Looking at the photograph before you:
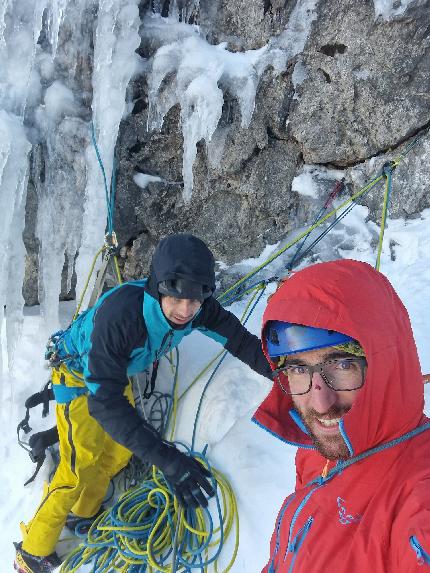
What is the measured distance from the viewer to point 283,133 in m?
3.61

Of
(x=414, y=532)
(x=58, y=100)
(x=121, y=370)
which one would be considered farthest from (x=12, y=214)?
(x=414, y=532)

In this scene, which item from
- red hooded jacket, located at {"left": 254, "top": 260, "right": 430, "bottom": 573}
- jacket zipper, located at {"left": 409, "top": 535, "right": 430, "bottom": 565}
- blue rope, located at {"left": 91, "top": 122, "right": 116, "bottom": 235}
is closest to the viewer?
jacket zipper, located at {"left": 409, "top": 535, "right": 430, "bottom": 565}

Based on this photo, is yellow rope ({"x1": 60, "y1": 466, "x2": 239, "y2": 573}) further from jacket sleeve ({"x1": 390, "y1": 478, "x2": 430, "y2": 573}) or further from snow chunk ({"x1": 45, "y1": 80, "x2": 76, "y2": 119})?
snow chunk ({"x1": 45, "y1": 80, "x2": 76, "y2": 119})

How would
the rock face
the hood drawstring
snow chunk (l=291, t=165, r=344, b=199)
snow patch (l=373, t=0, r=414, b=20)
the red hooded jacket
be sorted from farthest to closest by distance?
1. snow chunk (l=291, t=165, r=344, b=199)
2. the rock face
3. snow patch (l=373, t=0, r=414, b=20)
4. the hood drawstring
5. the red hooded jacket

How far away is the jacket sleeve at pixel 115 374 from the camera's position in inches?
83.3

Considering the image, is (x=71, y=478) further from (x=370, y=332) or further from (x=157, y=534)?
(x=370, y=332)

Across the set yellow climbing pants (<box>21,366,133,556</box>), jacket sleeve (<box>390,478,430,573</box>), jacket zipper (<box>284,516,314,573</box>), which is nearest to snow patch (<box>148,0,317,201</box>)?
yellow climbing pants (<box>21,366,133,556</box>)

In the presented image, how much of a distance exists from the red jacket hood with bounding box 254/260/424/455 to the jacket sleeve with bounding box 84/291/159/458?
111 cm

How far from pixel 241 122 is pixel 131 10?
1099 mm

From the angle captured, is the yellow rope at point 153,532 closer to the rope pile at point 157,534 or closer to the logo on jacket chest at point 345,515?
the rope pile at point 157,534

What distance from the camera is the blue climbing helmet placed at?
113 cm

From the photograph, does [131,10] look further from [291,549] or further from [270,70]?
[291,549]

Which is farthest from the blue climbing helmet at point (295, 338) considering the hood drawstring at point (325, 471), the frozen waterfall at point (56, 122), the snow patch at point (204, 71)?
the frozen waterfall at point (56, 122)

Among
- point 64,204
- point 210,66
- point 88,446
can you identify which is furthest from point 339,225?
point 88,446
